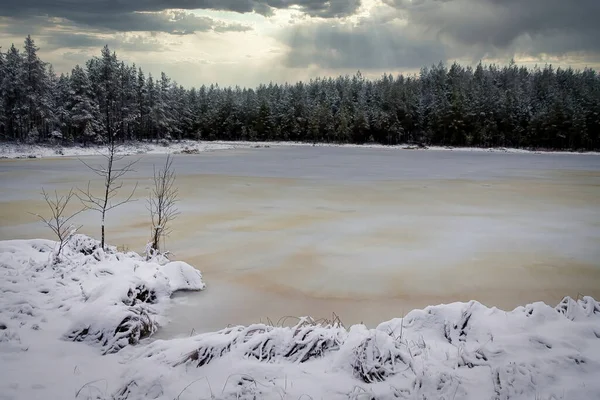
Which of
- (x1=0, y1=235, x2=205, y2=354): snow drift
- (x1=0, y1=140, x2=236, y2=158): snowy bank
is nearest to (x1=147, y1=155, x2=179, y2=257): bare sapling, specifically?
(x1=0, y1=235, x2=205, y2=354): snow drift

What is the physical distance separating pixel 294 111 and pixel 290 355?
92.4 metres

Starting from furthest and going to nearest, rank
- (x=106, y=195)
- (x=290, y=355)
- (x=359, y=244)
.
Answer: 1. (x=359, y=244)
2. (x=106, y=195)
3. (x=290, y=355)

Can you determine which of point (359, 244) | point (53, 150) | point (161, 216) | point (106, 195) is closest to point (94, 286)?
point (106, 195)

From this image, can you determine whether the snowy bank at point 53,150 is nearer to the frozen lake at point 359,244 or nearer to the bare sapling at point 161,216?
the frozen lake at point 359,244

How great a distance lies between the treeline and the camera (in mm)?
55500

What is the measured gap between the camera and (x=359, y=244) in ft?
38.6

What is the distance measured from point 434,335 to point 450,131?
77349 mm

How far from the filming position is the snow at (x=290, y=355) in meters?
4.32

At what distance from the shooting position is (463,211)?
1658cm

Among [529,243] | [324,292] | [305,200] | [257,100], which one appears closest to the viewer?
[324,292]

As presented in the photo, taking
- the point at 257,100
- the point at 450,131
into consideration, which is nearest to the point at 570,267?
the point at 450,131

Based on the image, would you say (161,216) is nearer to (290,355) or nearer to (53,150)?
(290,355)

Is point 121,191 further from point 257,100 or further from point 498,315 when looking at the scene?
point 257,100

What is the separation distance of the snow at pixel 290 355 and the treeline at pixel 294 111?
44073 millimetres
